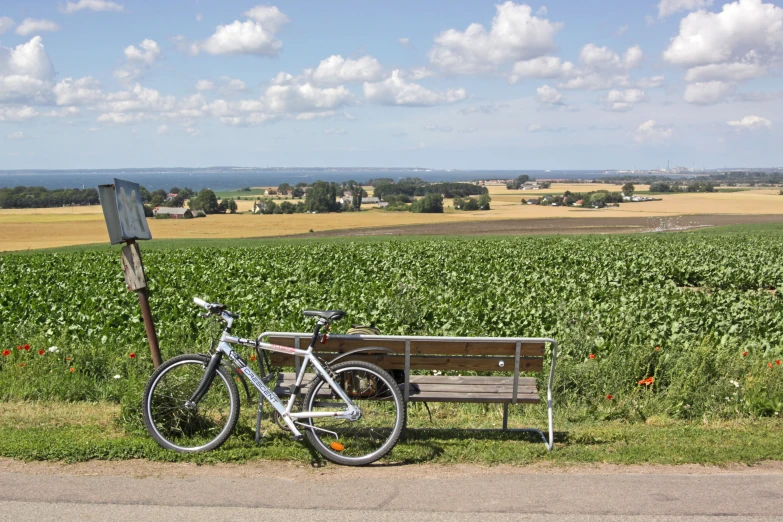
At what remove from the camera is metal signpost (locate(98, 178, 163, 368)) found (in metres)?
5.84

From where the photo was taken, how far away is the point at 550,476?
194 inches

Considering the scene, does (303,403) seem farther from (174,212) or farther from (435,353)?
(174,212)

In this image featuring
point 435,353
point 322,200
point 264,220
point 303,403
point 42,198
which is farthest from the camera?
point 42,198

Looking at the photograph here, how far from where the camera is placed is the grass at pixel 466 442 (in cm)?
523

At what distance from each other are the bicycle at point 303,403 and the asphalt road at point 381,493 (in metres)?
0.27

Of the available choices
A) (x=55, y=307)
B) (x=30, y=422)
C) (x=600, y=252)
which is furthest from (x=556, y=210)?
(x=30, y=422)

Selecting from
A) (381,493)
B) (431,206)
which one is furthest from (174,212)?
(381,493)

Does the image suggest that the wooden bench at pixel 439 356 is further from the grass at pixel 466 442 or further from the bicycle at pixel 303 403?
the grass at pixel 466 442

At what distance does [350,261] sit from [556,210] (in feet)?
246

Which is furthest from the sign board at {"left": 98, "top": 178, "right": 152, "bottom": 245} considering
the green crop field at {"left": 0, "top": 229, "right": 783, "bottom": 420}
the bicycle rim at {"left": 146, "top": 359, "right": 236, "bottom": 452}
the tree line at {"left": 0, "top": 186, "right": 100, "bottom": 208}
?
the tree line at {"left": 0, "top": 186, "right": 100, "bottom": 208}

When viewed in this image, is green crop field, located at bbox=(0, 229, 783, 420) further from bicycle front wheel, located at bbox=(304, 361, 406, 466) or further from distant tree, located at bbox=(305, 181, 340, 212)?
distant tree, located at bbox=(305, 181, 340, 212)

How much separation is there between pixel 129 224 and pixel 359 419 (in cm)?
253

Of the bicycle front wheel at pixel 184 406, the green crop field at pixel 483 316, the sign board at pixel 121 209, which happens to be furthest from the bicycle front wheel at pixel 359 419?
the sign board at pixel 121 209

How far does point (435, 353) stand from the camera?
577cm
